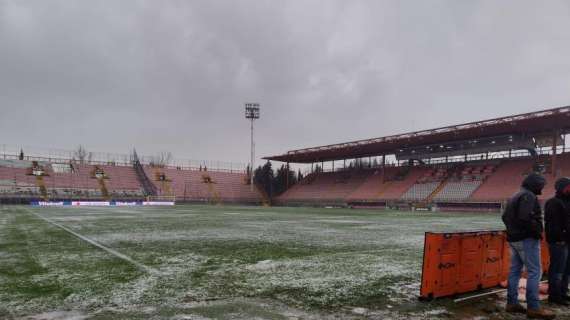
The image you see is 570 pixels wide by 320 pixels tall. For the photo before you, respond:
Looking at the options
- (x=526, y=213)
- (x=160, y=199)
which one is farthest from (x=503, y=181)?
(x=160, y=199)

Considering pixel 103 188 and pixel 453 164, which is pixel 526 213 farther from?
pixel 103 188

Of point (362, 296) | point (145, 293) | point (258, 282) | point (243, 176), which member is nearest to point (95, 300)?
point (145, 293)

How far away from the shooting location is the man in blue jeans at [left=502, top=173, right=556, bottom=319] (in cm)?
462

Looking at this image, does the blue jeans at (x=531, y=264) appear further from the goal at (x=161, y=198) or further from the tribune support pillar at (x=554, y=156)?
the goal at (x=161, y=198)

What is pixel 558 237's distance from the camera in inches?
202

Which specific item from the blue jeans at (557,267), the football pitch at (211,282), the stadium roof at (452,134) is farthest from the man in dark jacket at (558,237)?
the stadium roof at (452,134)

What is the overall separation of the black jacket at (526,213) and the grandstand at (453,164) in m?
38.0

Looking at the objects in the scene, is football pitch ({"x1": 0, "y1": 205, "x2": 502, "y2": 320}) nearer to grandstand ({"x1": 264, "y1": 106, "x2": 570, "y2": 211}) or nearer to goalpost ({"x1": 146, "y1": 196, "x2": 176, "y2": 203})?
grandstand ({"x1": 264, "y1": 106, "x2": 570, "y2": 211})

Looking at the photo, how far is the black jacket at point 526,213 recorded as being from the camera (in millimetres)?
4621

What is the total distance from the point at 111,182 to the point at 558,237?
233 feet

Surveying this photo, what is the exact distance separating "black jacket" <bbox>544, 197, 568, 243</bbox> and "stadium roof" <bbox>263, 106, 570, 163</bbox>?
1474 inches

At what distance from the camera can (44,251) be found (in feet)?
30.7

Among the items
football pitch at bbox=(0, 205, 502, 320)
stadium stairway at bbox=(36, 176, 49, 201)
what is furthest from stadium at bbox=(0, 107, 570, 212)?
football pitch at bbox=(0, 205, 502, 320)

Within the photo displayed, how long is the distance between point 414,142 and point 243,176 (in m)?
41.4
